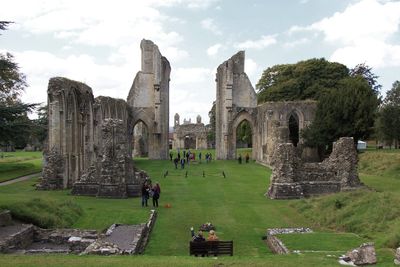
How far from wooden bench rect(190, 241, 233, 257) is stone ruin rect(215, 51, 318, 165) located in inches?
1412

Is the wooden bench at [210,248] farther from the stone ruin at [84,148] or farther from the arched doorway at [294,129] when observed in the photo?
the arched doorway at [294,129]

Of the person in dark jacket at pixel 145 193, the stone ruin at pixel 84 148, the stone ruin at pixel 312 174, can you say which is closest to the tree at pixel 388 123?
the stone ruin at pixel 312 174

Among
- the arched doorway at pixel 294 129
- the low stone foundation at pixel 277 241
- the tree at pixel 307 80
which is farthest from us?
the tree at pixel 307 80

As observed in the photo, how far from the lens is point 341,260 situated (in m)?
10.6

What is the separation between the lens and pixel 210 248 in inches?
495

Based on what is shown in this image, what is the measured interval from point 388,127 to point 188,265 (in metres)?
39.8

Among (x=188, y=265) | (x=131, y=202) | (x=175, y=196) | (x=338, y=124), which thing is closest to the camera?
(x=188, y=265)

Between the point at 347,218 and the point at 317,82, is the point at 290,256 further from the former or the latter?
the point at 317,82

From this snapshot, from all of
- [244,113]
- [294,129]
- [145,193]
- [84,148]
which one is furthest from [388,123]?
[145,193]

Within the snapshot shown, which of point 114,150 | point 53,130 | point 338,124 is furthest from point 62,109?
point 338,124

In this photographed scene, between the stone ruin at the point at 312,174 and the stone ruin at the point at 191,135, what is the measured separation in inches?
2310

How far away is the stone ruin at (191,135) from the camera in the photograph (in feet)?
277

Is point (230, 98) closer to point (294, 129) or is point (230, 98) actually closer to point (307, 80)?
point (294, 129)

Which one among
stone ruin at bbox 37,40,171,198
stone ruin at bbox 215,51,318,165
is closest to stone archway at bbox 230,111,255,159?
stone ruin at bbox 215,51,318,165
